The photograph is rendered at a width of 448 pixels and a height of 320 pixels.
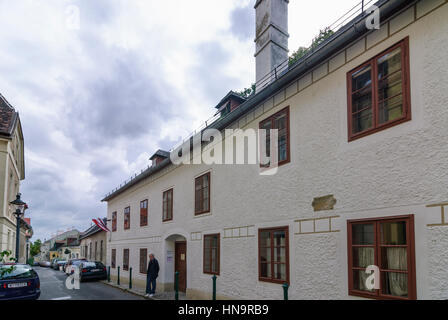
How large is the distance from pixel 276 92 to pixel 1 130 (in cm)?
1517

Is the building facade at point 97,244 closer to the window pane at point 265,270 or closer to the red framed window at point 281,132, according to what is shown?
the window pane at point 265,270

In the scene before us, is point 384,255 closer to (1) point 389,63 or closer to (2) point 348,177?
(2) point 348,177

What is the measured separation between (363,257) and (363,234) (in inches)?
15.6

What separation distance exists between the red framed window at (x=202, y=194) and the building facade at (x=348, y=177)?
59 centimetres

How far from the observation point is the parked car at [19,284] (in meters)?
10.9

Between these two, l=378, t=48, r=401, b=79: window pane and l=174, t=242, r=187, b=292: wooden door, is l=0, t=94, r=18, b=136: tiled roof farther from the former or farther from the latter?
l=378, t=48, r=401, b=79: window pane

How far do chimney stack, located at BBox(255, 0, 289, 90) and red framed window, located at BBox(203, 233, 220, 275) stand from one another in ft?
16.4

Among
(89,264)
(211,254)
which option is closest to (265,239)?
(211,254)

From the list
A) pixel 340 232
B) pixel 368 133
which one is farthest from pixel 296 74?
pixel 340 232

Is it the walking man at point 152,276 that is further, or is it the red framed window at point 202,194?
the walking man at point 152,276

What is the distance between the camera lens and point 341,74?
726 centimetres

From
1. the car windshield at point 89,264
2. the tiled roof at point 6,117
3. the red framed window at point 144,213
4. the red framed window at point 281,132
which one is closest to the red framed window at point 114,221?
the car windshield at point 89,264
